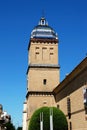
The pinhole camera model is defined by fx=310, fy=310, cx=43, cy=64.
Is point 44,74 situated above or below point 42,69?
below

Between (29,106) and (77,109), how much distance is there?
40.5 feet

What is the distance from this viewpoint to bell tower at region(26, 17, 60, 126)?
40.1 metres

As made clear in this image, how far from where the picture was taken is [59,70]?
41.6 meters

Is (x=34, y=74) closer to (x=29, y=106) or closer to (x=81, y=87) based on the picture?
(x=29, y=106)

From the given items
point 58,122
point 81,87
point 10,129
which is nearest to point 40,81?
point 58,122

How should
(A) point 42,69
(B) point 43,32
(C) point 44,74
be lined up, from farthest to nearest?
(B) point 43,32, (A) point 42,69, (C) point 44,74

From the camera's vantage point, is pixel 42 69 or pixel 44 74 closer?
pixel 44 74

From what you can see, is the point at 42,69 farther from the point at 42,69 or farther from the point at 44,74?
the point at 44,74

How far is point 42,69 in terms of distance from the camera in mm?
41500

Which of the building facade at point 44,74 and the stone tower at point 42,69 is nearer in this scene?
Result: the building facade at point 44,74

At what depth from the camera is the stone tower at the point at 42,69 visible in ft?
132

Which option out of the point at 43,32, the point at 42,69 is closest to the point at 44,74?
the point at 42,69

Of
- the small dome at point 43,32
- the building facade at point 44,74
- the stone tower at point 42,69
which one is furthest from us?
the small dome at point 43,32

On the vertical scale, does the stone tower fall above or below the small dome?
below
